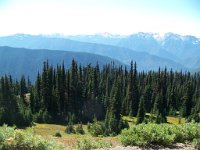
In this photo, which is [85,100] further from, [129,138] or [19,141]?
[19,141]

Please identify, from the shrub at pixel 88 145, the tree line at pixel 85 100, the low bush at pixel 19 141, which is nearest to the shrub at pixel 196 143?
the shrub at pixel 88 145

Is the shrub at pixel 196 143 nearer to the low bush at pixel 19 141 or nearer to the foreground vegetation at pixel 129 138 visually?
the foreground vegetation at pixel 129 138

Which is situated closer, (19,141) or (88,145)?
(19,141)

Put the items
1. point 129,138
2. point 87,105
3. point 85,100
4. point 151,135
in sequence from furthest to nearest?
point 85,100
point 87,105
point 129,138
point 151,135

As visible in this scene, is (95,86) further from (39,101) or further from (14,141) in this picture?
(14,141)

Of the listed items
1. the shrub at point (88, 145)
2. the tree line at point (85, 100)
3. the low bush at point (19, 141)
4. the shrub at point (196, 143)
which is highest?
the low bush at point (19, 141)

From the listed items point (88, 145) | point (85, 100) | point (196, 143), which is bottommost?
point (85, 100)

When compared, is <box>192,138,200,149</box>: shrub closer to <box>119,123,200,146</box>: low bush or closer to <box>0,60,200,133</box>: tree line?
<box>119,123,200,146</box>: low bush

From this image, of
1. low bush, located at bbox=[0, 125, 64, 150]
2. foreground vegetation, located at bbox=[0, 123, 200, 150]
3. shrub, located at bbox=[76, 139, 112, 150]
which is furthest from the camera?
shrub, located at bbox=[76, 139, 112, 150]

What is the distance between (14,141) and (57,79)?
363ft

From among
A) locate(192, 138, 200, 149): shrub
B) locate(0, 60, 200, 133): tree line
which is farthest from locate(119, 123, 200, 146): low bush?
locate(0, 60, 200, 133): tree line

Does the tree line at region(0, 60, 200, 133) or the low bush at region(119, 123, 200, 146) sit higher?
the low bush at region(119, 123, 200, 146)

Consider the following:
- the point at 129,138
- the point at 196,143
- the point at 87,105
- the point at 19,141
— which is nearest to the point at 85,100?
the point at 87,105

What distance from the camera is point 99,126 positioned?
7975cm
